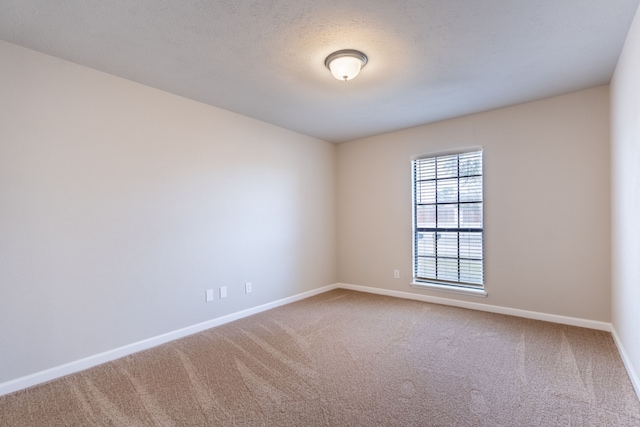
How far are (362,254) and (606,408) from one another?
332 cm

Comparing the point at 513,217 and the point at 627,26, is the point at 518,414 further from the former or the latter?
the point at 627,26

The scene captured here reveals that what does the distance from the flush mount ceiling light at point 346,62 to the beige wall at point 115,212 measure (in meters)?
1.69

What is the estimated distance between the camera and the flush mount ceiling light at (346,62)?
2.40 m

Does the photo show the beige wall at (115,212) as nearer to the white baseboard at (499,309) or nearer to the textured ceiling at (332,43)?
the textured ceiling at (332,43)

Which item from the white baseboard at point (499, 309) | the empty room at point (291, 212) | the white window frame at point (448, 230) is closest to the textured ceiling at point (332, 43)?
the empty room at point (291, 212)

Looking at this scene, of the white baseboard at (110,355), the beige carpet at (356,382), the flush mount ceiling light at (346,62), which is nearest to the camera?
the beige carpet at (356,382)

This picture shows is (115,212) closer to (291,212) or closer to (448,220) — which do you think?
(291,212)

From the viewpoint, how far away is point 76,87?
101 inches

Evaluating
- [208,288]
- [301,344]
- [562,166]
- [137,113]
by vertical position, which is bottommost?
[301,344]

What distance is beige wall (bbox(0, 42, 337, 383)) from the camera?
7.52ft

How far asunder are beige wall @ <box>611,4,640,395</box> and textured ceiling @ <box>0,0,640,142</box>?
0.77 feet

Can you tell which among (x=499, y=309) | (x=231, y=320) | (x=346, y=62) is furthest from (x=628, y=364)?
(x=231, y=320)

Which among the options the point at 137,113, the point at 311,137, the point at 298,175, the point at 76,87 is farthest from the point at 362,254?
the point at 76,87

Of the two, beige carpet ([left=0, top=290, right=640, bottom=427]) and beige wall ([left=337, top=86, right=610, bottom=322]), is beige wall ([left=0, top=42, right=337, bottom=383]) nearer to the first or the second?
beige carpet ([left=0, top=290, right=640, bottom=427])
